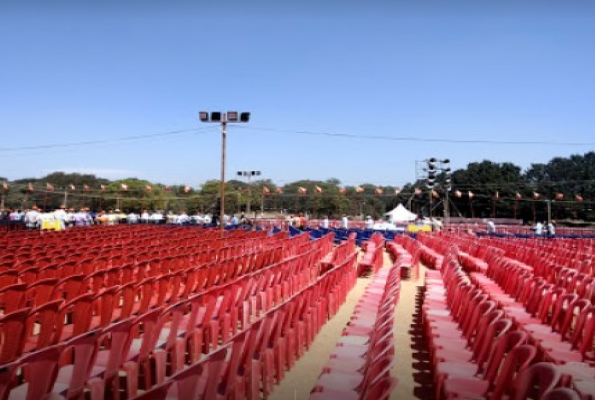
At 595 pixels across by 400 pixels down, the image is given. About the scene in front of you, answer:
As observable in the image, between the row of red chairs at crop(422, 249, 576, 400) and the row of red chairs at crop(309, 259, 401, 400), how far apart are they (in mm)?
603

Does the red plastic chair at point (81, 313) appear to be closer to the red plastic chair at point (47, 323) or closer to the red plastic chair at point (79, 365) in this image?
the red plastic chair at point (47, 323)

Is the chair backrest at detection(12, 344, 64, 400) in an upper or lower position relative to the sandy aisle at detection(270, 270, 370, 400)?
upper

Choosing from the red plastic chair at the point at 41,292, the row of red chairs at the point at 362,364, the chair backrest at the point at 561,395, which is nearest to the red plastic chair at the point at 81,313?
the red plastic chair at the point at 41,292

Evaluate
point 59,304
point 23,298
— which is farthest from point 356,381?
point 23,298

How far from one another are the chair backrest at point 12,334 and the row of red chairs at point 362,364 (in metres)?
2.21

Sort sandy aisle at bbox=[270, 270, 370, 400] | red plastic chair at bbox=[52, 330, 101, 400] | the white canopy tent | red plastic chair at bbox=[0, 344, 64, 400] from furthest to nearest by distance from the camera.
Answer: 1. the white canopy tent
2. sandy aisle at bbox=[270, 270, 370, 400]
3. red plastic chair at bbox=[52, 330, 101, 400]
4. red plastic chair at bbox=[0, 344, 64, 400]

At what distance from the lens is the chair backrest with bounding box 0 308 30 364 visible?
3.50 m

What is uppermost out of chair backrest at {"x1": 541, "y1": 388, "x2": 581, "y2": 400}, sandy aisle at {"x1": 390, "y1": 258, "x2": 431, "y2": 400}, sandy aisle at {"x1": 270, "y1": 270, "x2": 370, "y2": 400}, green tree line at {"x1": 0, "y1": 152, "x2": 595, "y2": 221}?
green tree line at {"x1": 0, "y1": 152, "x2": 595, "y2": 221}

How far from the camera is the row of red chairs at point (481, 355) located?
110 inches

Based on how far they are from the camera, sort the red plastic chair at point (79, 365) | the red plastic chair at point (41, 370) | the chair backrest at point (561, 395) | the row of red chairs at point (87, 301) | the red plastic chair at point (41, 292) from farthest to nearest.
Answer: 1. the red plastic chair at point (41, 292)
2. the row of red chairs at point (87, 301)
3. the red plastic chair at point (79, 365)
4. the red plastic chair at point (41, 370)
5. the chair backrest at point (561, 395)

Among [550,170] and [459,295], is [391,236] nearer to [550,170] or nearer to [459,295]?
[459,295]

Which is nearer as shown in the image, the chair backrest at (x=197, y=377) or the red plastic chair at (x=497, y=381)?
the chair backrest at (x=197, y=377)

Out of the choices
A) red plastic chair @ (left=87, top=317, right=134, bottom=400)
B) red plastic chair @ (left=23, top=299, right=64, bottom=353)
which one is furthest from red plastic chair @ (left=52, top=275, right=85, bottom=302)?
red plastic chair @ (left=87, top=317, right=134, bottom=400)

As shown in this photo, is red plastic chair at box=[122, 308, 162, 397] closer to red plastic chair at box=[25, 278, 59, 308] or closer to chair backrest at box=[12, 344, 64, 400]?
chair backrest at box=[12, 344, 64, 400]
